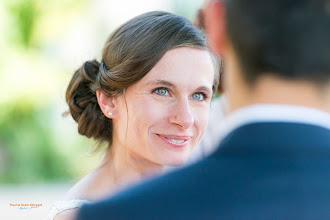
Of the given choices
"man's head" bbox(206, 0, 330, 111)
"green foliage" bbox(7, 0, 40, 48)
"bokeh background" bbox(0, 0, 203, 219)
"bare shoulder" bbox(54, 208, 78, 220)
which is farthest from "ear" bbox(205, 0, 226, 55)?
"green foliage" bbox(7, 0, 40, 48)

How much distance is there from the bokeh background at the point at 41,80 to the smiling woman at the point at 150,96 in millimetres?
6503

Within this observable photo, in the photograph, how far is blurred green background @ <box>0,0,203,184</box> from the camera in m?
9.06

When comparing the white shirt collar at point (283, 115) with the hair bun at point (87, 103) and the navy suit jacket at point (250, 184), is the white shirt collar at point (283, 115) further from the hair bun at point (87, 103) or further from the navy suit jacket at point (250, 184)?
the hair bun at point (87, 103)

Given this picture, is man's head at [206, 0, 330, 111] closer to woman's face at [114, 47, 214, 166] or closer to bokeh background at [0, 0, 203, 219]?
woman's face at [114, 47, 214, 166]

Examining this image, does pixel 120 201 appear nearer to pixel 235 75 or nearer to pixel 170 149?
pixel 235 75

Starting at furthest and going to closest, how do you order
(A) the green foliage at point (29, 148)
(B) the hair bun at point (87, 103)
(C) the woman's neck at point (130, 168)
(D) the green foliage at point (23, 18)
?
(D) the green foliage at point (23, 18) < (A) the green foliage at point (29, 148) < (B) the hair bun at point (87, 103) < (C) the woman's neck at point (130, 168)

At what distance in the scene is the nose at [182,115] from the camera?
7.72 ft

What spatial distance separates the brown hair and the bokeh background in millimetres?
6325

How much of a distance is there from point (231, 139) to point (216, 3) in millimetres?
303

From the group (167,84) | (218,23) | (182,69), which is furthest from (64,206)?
(218,23)

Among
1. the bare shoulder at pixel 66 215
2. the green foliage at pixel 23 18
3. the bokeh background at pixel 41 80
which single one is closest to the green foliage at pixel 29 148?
the bokeh background at pixel 41 80

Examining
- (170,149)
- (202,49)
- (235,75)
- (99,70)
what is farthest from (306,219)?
(99,70)

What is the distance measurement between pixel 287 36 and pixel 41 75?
848cm

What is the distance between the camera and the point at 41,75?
8977 mm
